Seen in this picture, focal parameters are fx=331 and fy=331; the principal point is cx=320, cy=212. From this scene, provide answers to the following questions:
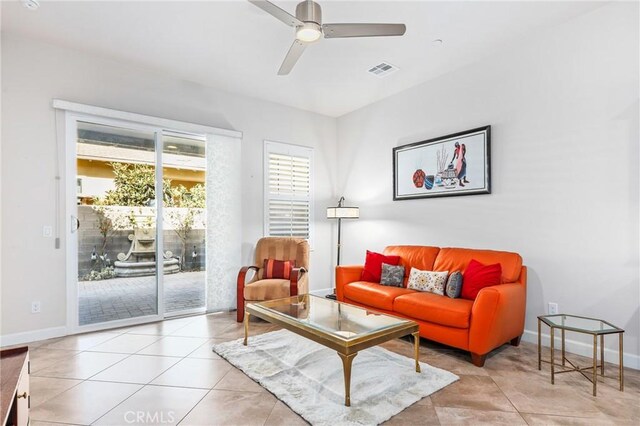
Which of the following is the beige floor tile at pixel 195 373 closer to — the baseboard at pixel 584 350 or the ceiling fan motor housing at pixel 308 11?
the ceiling fan motor housing at pixel 308 11

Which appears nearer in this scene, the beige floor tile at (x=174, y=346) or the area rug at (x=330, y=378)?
the area rug at (x=330, y=378)

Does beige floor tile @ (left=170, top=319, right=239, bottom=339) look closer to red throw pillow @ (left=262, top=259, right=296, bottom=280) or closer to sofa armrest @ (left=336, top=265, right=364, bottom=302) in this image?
red throw pillow @ (left=262, top=259, right=296, bottom=280)

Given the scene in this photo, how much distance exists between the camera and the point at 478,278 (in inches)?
118

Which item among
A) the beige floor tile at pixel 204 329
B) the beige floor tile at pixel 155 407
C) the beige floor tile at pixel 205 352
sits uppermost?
the beige floor tile at pixel 155 407

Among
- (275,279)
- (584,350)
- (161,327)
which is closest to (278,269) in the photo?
(275,279)

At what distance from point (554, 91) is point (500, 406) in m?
2.77

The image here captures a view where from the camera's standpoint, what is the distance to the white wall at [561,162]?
2.69 m

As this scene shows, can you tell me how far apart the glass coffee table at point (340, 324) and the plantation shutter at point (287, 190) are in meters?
1.95

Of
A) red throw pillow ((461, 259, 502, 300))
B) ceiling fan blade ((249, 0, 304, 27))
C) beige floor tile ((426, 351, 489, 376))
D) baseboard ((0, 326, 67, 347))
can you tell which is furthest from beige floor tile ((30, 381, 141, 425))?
red throw pillow ((461, 259, 502, 300))

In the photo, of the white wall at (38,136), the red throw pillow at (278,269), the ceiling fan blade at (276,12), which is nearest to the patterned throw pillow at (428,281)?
the red throw pillow at (278,269)

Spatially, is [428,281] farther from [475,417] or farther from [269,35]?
[269,35]

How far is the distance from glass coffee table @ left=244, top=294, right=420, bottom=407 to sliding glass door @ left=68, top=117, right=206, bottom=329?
1.78m

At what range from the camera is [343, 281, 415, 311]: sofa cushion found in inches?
130

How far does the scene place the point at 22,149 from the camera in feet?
10.6
